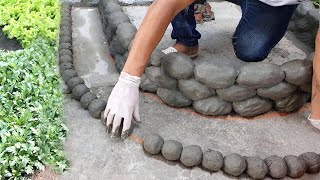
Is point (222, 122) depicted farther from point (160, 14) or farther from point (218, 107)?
point (160, 14)

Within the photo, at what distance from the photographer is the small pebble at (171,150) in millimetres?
2311

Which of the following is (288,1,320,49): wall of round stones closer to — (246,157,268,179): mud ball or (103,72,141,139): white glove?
(246,157,268,179): mud ball

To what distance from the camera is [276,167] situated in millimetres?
2291

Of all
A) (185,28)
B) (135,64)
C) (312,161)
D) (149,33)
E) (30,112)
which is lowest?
(312,161)

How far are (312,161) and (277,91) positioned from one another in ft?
1.77

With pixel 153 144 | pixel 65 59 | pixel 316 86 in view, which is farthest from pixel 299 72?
pixel 65 59

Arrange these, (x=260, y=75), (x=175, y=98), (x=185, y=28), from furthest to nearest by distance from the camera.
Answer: (x=185, y=28) < (x=175, y=98) < (x=260, y=75)

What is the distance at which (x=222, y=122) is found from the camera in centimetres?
272

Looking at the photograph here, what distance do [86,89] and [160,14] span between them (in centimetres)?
76

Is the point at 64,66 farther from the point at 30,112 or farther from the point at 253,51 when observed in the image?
the point at 253,51

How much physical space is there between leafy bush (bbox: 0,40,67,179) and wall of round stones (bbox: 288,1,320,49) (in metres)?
2.04

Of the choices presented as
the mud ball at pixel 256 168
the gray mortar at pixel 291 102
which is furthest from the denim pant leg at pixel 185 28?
the mud ball at pixel 256 168

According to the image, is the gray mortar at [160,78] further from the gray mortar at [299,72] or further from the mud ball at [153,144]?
the gray mortar at [299,72]

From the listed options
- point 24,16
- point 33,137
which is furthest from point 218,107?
point 24,16
